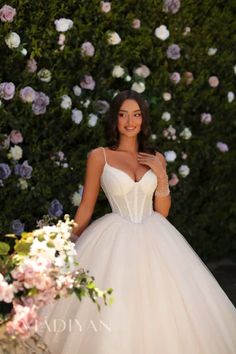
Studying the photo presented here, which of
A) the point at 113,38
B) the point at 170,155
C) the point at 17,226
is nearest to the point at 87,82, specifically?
the point at 113,38

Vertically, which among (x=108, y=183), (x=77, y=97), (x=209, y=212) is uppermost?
(x=77, y=97)

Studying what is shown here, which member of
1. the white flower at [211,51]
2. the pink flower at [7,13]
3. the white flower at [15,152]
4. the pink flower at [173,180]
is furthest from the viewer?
the white flower at [211,51]

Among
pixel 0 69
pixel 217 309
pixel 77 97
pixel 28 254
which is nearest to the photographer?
pixel 28 254

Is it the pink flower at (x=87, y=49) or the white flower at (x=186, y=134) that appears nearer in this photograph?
the pink flower at (x=87, y=49)

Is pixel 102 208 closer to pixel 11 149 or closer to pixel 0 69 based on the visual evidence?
pixel 11 149

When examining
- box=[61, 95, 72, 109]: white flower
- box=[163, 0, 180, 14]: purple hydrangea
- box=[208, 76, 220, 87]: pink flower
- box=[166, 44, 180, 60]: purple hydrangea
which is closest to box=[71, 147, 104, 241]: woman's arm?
box=[61, 95, 72, 109]: white flower

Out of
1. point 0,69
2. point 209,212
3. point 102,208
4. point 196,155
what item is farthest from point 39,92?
point 209,212

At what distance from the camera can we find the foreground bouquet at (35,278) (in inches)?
113

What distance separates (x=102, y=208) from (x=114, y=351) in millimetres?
2278

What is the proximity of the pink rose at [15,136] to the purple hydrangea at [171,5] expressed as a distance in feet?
6.14

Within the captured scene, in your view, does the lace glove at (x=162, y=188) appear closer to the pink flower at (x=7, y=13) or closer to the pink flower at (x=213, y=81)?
the pink flower at (x=7, y=13)

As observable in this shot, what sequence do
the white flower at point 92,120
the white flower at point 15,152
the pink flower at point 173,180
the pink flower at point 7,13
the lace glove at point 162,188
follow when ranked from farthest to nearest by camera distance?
1. the pink flower at point 173,180
2. the white flower at point 92,120
3. the white flower at point 15,152
4. the pink flower at point 7,13
5. the lace glove at point 162,188

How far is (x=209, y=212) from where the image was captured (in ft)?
23.7

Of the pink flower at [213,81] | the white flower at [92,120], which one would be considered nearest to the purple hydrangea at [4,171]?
the white flower at [92,120]
